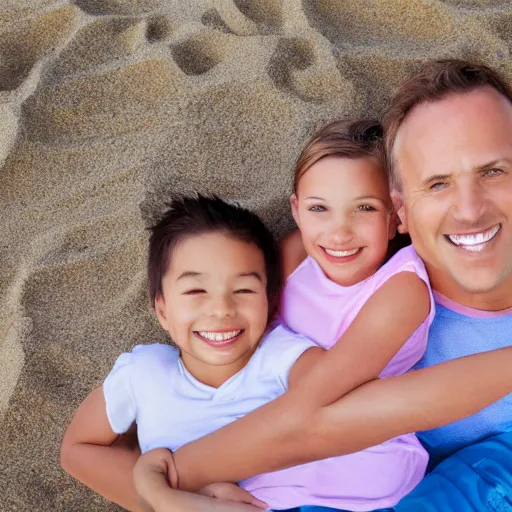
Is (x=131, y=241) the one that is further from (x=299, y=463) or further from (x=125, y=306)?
(x=299, y=463)

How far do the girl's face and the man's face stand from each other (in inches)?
7.4

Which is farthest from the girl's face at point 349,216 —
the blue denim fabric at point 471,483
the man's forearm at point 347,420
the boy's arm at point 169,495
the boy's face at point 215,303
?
the boy's arm at point 169,495

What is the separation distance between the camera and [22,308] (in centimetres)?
250

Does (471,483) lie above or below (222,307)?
below

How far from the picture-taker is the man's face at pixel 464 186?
1934mm

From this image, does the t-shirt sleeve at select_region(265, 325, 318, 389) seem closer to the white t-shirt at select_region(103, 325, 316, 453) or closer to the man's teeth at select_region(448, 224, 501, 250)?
the white t-shirt at select_region(103, 325, 316, 453)

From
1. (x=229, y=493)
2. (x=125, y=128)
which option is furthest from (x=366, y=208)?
(x=125, y=128)

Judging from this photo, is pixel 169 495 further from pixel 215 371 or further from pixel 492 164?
pixel 492 164

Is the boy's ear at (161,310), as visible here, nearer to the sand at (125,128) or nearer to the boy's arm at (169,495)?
the sand at (125,128)

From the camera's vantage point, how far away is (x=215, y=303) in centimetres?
216

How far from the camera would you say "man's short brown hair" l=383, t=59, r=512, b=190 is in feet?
6.79

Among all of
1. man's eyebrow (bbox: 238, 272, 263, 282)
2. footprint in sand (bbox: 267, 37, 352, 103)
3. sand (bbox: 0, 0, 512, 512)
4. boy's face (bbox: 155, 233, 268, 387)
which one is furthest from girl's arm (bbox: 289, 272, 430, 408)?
footprint in sand (bbox: 267, 37, 352, 103)

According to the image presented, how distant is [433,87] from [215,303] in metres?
0.83

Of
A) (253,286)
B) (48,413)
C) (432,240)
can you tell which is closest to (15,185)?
(48,413)
